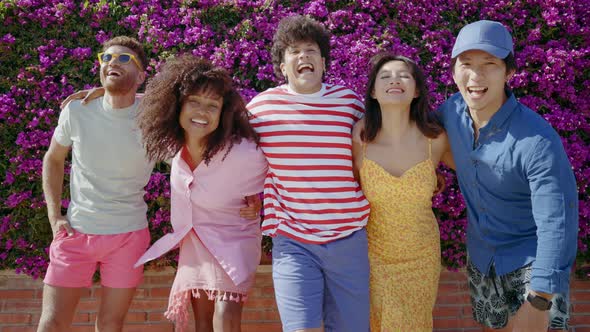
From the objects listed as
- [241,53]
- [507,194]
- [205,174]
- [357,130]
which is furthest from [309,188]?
[241,53]

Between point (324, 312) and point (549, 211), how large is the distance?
1.22 metres

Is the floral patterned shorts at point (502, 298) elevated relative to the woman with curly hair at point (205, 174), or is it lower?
lower

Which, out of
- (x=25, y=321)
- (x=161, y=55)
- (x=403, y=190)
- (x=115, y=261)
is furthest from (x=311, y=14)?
(x=25, y=321)

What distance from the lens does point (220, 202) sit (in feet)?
10.6

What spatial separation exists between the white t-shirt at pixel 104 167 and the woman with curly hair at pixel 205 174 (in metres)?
0.20

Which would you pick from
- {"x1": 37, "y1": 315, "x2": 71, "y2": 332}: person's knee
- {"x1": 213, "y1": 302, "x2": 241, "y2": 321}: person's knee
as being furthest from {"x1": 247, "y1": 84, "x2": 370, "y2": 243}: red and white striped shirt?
{"x1": 37, "y1": 315, "x2": 71, "y2": 332}: person's knee

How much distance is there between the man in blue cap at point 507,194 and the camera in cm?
270

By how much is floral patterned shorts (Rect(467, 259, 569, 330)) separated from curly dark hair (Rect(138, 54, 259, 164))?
140 cm

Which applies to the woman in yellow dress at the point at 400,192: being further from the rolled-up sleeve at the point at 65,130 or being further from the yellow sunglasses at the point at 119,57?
the rolled-up sleeve at the point at 65,130

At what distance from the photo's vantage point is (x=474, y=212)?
124 inches

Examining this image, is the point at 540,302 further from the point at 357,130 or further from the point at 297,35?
the point at 297,35

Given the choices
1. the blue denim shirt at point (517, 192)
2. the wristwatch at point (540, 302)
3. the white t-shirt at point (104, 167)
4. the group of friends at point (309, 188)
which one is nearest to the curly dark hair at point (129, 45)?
the group of friends at point (309, 188)

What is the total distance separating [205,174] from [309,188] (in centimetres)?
56

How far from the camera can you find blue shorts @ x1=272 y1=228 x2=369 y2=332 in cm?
303
